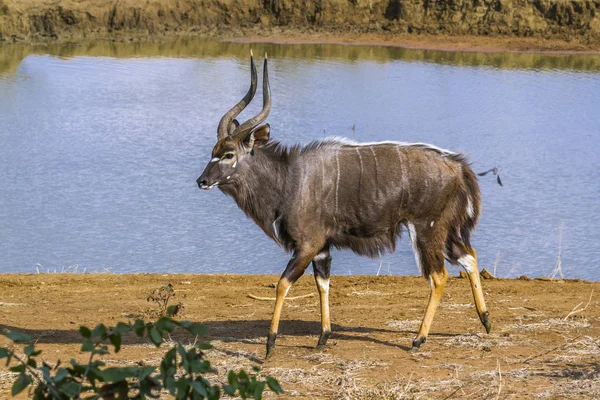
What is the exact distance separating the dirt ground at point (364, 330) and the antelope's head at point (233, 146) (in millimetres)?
1208

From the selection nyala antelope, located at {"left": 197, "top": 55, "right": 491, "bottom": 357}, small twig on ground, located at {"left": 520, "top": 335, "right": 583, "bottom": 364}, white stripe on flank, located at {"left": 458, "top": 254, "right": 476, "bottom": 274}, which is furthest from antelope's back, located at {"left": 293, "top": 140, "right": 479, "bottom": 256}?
small twig on ground, located at {"left": 520, "top": 335, "right": 583, "bottom": 364}

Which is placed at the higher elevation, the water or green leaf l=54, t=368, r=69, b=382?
green leaf l=54, t=368, r=69, b=382

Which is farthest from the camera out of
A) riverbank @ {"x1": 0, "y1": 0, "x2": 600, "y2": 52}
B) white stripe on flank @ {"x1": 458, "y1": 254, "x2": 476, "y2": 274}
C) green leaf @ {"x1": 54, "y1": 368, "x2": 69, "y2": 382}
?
riverbank @ {"x1": 0, "y1": 0, "x2": 600, "y2": 52}

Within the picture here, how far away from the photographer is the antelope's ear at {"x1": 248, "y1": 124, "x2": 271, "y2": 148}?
7633mm

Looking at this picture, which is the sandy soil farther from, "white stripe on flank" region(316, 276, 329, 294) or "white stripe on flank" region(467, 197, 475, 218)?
"white stripe on flank" region(316, 276, 329, 294)

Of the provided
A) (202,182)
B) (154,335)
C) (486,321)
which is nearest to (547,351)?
(486,321)

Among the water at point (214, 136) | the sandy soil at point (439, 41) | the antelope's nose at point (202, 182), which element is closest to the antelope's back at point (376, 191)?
the antelope's nose at point (202, 182)

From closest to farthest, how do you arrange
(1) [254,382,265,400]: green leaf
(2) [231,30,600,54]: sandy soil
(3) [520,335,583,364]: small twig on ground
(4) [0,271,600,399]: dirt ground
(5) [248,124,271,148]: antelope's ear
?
(1) [254,382,265,400]: green leaf < (4) [0,271,600,399]: dirt ground < (3) [520,335,583,364]: small twig on ground < (5) [248,124,271,148]: antelope's ear < (2) [231,30,600,54]: sandy soil

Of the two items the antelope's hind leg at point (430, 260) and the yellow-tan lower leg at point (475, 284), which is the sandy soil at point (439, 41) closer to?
the yellow-tan lower leg at point (475, 284)

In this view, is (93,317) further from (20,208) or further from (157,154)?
(157,154)

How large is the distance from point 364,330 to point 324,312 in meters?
0.57

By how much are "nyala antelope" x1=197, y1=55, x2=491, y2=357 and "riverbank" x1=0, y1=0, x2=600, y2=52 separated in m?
22.1

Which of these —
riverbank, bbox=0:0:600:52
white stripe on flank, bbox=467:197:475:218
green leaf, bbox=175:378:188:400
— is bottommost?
riverbank, bbox=0:0:600:52

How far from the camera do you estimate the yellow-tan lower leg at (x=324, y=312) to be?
7555 millimetres
